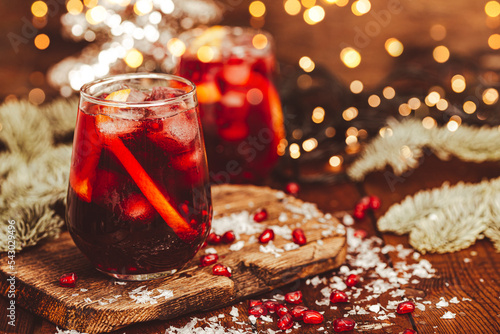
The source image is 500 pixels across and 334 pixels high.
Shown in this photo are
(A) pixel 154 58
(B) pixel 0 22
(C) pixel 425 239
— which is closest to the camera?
(C) pixel 425 239

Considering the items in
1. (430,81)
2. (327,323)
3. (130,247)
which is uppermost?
(430,81)

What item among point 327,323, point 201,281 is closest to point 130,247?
point 201,281

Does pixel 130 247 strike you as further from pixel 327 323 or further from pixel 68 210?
pixel 327 323

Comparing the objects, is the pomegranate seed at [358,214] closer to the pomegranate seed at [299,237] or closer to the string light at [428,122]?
the pomegranate seed at [299,237]

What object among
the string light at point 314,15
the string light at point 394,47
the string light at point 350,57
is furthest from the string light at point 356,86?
the string light at point 314,15

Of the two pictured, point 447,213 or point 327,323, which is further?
point 447,213

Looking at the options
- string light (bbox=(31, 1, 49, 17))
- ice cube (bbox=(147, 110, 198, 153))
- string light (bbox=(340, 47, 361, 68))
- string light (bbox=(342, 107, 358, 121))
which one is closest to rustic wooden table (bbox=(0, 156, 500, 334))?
ice cube (bbox=(147, 110, 198, 153))

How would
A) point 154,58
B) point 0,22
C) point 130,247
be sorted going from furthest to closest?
point 0,22 < point 154,58 < point 130,247

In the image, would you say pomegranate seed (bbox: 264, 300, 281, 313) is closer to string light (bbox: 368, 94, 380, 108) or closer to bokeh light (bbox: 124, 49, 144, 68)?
string light (bbox: 368, 94, 380, 108)
